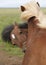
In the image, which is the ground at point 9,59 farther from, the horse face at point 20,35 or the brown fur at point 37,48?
the brown fur at point 37,48

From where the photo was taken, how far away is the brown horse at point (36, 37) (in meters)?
1.40

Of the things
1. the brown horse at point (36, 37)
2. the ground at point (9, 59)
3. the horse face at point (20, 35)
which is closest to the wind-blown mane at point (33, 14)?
the brown horse at point (36, 37)

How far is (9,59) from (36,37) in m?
4.19

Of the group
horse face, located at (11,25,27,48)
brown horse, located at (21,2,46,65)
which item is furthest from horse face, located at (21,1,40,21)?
horse face, located at (11,25,27,48)

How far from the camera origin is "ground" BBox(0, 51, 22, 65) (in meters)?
5.26

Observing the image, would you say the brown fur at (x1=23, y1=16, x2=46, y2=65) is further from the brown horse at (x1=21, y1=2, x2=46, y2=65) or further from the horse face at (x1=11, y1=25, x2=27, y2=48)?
the horse face at (x1=11, y1=25, x2=27, y2=48)

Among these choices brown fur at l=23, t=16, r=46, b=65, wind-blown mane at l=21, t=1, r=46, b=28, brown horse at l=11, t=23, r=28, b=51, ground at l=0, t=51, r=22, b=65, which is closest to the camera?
brown fur at l=23, t=16, r=46, b=65

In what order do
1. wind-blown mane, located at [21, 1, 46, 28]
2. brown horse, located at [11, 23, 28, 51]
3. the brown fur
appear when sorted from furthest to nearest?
brown horse, located at [11, 23, 28, 51] → wind-blown mane, located at [21, 1, 46, 28] → the brown fur

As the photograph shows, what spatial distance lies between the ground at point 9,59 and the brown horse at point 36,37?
364 centimetres

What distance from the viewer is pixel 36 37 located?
4.96 feet

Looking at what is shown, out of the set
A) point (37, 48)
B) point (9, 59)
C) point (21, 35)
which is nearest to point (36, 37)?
point (37, 48)

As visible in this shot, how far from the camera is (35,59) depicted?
1.42 metres

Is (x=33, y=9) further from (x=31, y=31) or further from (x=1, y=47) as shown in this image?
(x=1, y=47)

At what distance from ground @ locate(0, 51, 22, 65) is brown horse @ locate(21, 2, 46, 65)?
3.64m
